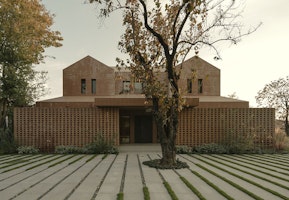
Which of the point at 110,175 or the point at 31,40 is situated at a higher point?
the point at 31,40

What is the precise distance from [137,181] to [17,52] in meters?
12.4

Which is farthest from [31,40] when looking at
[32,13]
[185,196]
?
[185,196]

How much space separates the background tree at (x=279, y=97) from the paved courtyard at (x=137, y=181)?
59.3 ft

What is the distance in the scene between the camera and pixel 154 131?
18703 mm

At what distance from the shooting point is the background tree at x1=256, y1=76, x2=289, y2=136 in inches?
992

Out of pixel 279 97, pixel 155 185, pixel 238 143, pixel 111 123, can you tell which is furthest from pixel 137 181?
pixel 279 97

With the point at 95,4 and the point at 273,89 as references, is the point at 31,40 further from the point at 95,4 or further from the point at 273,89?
the point at 273,89

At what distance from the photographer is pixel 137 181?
6.91 meters

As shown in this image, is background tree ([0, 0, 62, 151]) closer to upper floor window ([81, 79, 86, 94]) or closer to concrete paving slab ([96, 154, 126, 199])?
upper floor window ([81, 79, 86, 94])

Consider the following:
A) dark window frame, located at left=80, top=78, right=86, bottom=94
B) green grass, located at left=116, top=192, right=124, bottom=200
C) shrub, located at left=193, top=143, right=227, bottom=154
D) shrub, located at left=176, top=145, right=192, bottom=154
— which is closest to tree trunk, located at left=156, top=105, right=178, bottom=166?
green grass, located at left=116, top=192, right=124, bottom=200

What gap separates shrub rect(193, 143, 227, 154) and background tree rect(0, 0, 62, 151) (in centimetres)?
1112

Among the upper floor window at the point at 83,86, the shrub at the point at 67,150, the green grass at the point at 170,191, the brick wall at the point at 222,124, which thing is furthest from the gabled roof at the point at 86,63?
the green grass at the point at 170,191

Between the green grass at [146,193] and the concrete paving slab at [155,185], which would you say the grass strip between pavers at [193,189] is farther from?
the green grass at [146,193]

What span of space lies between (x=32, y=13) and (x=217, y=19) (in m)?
12.3
